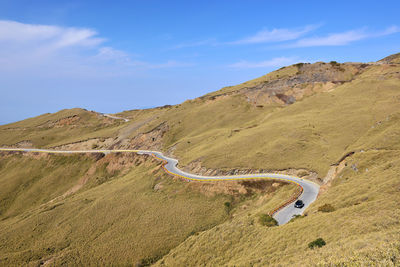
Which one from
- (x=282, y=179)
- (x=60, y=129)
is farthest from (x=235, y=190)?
(x=60, y=129)

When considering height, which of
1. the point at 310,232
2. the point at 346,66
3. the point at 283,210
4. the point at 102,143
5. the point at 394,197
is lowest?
the point at 283,210

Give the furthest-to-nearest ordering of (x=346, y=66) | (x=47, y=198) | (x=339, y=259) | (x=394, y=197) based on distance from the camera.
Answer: (x=346, y=66), (x=47, y=198), (x=394, y=197), (x=339, y=259)

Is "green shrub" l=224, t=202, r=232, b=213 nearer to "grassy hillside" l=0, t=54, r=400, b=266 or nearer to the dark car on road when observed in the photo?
"grassy hillside" l=0, t=54, r=400, b=266

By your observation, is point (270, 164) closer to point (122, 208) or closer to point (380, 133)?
point (380, 133)

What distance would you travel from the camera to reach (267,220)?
90.9ft

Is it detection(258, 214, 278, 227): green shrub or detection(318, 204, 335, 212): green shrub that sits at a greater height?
detection(318, 204, 335, 212): green shrub

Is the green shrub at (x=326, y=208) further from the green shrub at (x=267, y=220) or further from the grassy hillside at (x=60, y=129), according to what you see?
the grassy hillside at (x=60, y=129)

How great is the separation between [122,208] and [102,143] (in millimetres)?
56725

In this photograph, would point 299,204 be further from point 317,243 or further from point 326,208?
point 317,243

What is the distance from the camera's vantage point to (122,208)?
44.0 m

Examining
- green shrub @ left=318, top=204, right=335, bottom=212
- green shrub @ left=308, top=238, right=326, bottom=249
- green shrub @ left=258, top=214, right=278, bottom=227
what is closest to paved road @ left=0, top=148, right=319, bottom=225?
green shrub @ left=258, top=214, right=278, bottom=227

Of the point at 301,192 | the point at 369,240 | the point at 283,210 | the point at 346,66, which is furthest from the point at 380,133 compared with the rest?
the point at 346,66

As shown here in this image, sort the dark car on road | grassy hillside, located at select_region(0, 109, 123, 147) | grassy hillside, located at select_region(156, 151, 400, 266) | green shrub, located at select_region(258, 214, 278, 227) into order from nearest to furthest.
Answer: grassy hillside, located at select_region(156, 151, 400, 266)
green shrub, located at select_region(258, 214, 278, 227)
the dark car on road
grassy hillside, located at select_region(0, 109, 123, 147)

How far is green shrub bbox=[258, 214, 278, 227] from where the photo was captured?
27.0 metres
